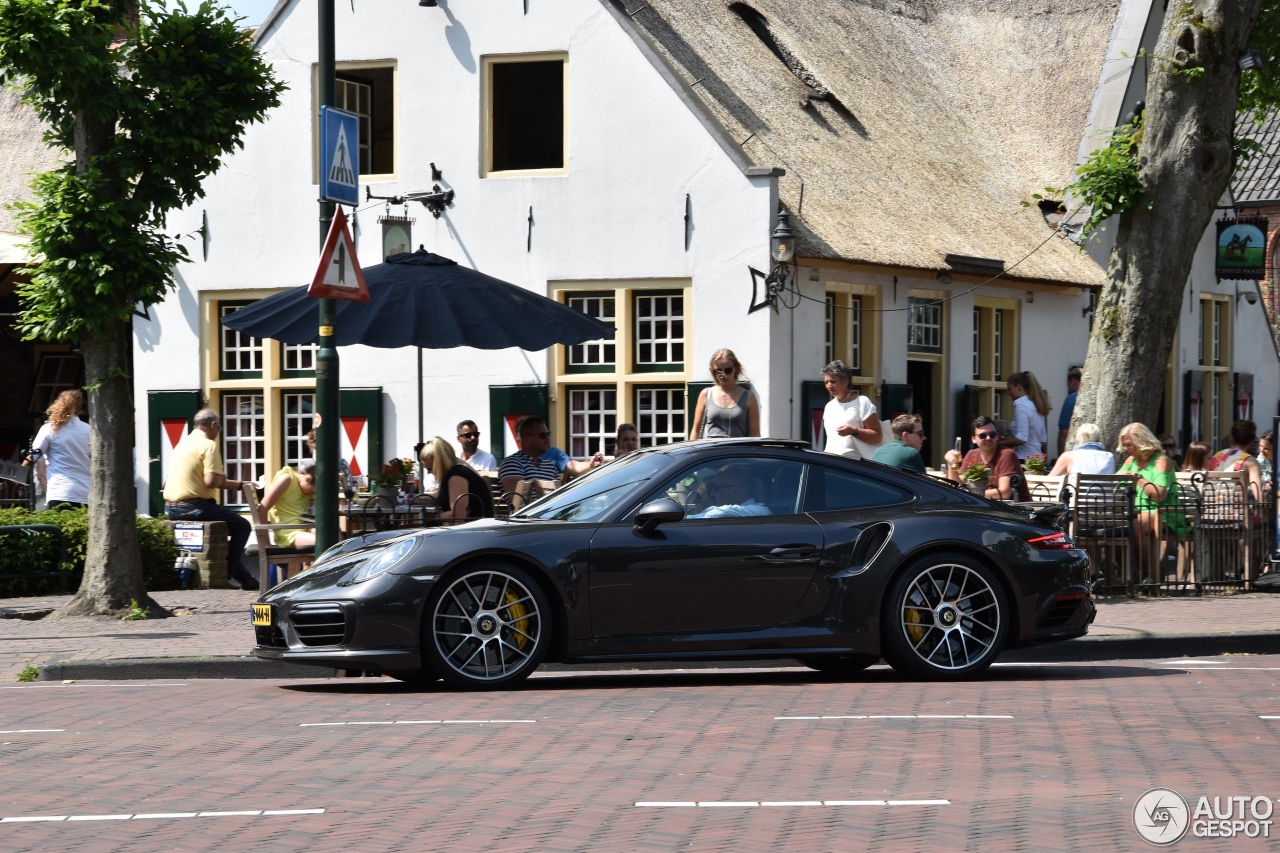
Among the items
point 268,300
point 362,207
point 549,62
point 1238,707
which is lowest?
point 1238,707

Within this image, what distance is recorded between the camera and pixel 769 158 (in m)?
21.1

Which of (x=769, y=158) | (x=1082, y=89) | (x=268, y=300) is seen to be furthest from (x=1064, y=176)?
(x=268, y=300)

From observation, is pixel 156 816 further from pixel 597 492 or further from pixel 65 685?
pixel 65 685

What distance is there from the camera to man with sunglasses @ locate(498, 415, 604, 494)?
17094 millimetres

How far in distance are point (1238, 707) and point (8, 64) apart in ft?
30.3

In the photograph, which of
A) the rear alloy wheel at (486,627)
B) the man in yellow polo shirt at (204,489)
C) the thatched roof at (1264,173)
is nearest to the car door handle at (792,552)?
the rear alloy wheel at (486,627)

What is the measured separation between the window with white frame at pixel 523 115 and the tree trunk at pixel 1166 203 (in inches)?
246

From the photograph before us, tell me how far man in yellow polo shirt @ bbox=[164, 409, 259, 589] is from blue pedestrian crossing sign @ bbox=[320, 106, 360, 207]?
5.83 meters

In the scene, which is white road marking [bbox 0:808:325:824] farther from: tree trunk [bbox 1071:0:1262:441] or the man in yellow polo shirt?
tree trunk [bbox 1071:0:1262:441]

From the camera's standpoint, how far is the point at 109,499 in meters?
14.4

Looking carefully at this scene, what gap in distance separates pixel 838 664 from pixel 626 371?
984 cm

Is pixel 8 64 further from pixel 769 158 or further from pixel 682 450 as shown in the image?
pixel 769 158

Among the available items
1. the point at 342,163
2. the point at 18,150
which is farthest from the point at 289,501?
the point at 18,150

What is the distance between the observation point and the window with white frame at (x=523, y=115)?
21406 mm
